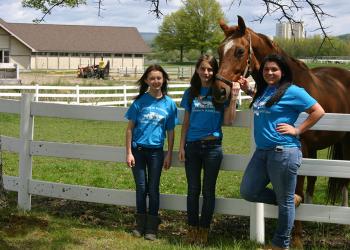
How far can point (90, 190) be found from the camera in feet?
20.5

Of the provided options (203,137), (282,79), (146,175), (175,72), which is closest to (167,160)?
(146,175)

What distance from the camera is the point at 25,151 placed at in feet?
21.4

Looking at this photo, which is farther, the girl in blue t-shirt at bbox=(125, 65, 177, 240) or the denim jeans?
the girl in blue t-shirt at bbox=(125, 65, 177, 240)

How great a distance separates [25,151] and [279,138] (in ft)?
10.8

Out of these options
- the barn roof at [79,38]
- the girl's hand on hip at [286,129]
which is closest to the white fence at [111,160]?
the girl's hand on hip at [286,129]

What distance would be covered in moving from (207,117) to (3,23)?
191 feet

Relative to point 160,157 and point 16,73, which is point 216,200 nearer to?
point 160,157

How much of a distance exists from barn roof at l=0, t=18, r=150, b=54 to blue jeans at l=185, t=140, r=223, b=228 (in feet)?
217

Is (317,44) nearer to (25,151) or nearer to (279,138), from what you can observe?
(25,151)

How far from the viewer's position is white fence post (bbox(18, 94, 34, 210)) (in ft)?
21.3

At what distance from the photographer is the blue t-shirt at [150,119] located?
5438 millimetres

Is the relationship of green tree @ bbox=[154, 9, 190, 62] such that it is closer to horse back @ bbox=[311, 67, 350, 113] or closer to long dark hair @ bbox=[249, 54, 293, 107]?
horse back @ bbox=[311, 67, 350, 113]

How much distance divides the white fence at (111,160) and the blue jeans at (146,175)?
323mm

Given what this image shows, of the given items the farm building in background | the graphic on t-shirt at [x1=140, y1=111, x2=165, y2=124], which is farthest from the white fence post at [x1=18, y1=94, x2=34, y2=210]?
the farm building in background
